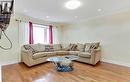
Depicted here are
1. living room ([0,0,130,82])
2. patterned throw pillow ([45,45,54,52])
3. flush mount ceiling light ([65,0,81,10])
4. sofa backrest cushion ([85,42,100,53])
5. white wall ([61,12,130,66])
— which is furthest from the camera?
patterned throw pillow ([45,45,54,52])

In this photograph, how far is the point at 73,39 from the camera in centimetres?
601

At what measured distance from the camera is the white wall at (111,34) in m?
3.87

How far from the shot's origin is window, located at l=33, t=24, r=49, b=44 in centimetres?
540

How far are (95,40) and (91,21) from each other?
0.93 m

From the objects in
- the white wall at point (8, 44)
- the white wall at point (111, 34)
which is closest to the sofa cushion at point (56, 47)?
the white wall at point (111, 34)

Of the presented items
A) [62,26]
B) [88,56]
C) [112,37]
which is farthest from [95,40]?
[62,26]

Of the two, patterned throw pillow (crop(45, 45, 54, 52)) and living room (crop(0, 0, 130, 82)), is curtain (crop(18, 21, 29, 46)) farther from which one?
patterned throw pillow (crop(45, 45, 54, 52))

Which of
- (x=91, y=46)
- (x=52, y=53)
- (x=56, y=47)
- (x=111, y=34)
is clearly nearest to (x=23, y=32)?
(x=52, y=53)

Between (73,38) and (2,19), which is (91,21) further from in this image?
(2,19)

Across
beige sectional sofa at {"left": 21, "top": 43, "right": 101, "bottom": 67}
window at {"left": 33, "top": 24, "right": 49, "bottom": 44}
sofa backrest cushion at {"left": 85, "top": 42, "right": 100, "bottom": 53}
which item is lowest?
beige sectional sofa at {"left": 21, "top": 43, "right": 101, "bottom": 67}

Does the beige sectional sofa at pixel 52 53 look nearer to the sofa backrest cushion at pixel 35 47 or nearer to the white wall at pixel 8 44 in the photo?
the sofa backrest cushion at pixel 35 47

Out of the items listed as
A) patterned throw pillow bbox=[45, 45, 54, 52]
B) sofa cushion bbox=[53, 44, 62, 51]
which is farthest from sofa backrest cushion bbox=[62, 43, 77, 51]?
patterned throw pillow bbox=[45, 45, 54, 52]

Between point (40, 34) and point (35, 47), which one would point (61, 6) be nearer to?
point (35, 47)

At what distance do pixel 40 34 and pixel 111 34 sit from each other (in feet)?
11.4
